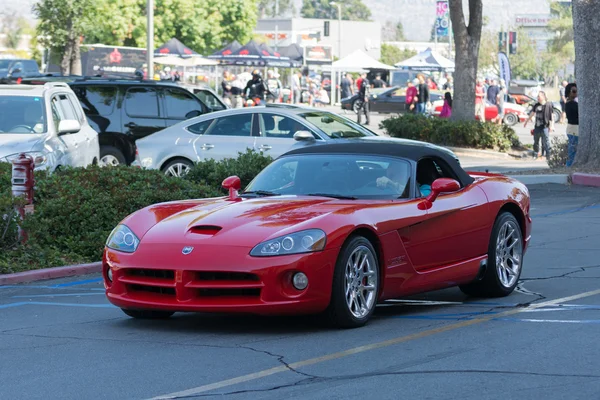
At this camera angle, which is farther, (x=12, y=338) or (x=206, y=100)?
(x=206, y=100)

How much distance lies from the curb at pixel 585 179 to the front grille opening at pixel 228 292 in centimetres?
1417

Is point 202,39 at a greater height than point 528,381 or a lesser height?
greater

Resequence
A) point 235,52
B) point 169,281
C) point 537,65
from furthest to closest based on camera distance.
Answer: point 537,65, point 235,52, point 169,281

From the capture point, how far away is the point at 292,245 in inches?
293

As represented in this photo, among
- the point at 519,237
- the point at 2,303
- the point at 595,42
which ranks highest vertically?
the point at 595,42

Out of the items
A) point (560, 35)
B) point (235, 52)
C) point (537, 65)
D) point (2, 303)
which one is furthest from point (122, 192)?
point (560, 35)

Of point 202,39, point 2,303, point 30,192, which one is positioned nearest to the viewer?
point 2,303

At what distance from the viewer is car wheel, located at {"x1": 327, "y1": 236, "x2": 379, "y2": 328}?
298 inches

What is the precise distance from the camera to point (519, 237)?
31.5ft

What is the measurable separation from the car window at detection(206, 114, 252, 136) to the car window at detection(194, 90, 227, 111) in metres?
3.71

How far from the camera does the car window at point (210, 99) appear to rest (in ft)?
72.6

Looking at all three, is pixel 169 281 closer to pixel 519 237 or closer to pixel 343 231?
pixel 343 231

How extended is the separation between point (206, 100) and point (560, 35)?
12083cm

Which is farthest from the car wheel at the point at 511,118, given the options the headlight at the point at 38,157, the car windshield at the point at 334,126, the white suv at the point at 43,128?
the headlight at the point at 38,157
